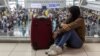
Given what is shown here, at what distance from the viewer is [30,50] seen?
316 cm

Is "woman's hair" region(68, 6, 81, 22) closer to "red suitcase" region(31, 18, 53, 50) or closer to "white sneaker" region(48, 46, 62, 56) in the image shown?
"red suitcase" region(31, 18, 53, 50)

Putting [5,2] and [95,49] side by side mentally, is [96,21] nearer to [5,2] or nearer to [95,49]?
[95,49]

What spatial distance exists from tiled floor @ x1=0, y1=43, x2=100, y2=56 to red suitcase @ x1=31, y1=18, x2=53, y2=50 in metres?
0.16

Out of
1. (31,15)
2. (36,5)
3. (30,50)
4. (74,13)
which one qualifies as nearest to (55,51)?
(30,50)

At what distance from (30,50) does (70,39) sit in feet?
2.32

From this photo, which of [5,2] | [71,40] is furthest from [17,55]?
[5,2]

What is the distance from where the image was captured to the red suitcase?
308 cm

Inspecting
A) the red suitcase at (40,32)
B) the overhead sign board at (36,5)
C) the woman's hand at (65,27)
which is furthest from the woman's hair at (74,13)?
the overhead sign board at (36,5)

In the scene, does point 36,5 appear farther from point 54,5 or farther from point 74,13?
point 74,13

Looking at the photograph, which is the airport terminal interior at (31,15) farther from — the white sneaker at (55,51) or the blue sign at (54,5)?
the white sneaker at (55,51)

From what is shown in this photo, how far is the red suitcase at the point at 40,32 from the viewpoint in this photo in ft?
10.1

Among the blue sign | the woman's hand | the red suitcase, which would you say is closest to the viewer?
the woman's hand

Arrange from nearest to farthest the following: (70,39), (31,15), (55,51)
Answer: (55,51) → (70,39) → (31,15)

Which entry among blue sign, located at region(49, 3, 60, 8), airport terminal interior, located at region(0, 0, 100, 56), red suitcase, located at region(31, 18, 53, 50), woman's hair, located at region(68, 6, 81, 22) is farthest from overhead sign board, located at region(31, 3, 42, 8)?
woman's hair, located at region(68, 6, 81, 22)
